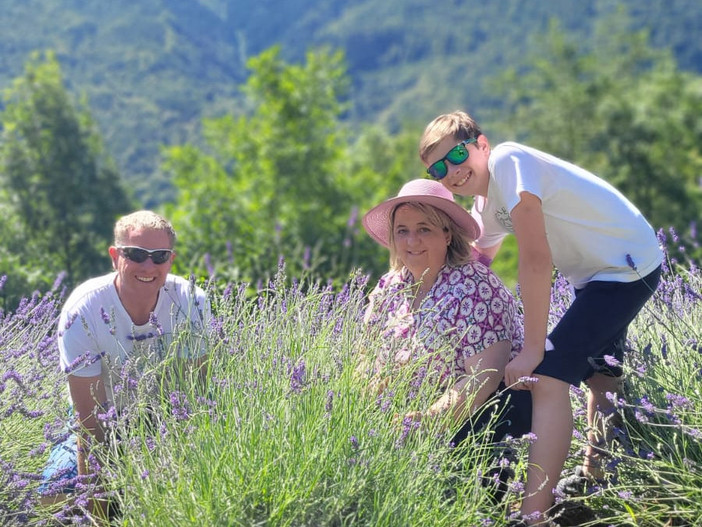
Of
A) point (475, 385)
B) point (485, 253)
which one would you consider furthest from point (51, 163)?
point (475, 385)

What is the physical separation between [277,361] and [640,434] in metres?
1.31

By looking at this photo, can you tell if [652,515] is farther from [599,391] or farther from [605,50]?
[605,50]

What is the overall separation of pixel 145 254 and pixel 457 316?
47.0 inches

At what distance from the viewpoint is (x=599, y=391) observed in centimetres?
313

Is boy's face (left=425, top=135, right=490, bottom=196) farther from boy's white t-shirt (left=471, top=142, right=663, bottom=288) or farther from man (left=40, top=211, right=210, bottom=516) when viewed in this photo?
man (left=40, top=211, right=210, bottom=516)

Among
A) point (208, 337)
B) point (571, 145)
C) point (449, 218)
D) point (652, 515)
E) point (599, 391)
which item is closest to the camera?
point (652, 515)

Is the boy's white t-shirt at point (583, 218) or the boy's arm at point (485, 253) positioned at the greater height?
the boy's white t-shirt at point (583, 218)

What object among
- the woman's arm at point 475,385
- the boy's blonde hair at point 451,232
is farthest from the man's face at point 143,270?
the woman's arm at point 475,385

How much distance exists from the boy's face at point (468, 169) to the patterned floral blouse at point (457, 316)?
1.12ft

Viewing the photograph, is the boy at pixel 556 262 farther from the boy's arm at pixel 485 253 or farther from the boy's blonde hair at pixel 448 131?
the boy's arm at pixel 485 253

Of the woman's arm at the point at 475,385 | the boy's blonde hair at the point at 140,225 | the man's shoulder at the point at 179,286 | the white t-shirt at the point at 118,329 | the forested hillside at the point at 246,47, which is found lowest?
the woman's arm at the point at 475,385

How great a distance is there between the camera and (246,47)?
134 metres

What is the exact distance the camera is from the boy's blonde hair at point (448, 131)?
3105 millimetres

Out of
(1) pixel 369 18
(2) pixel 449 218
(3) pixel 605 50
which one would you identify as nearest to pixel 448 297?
(2) pixel 449 218
